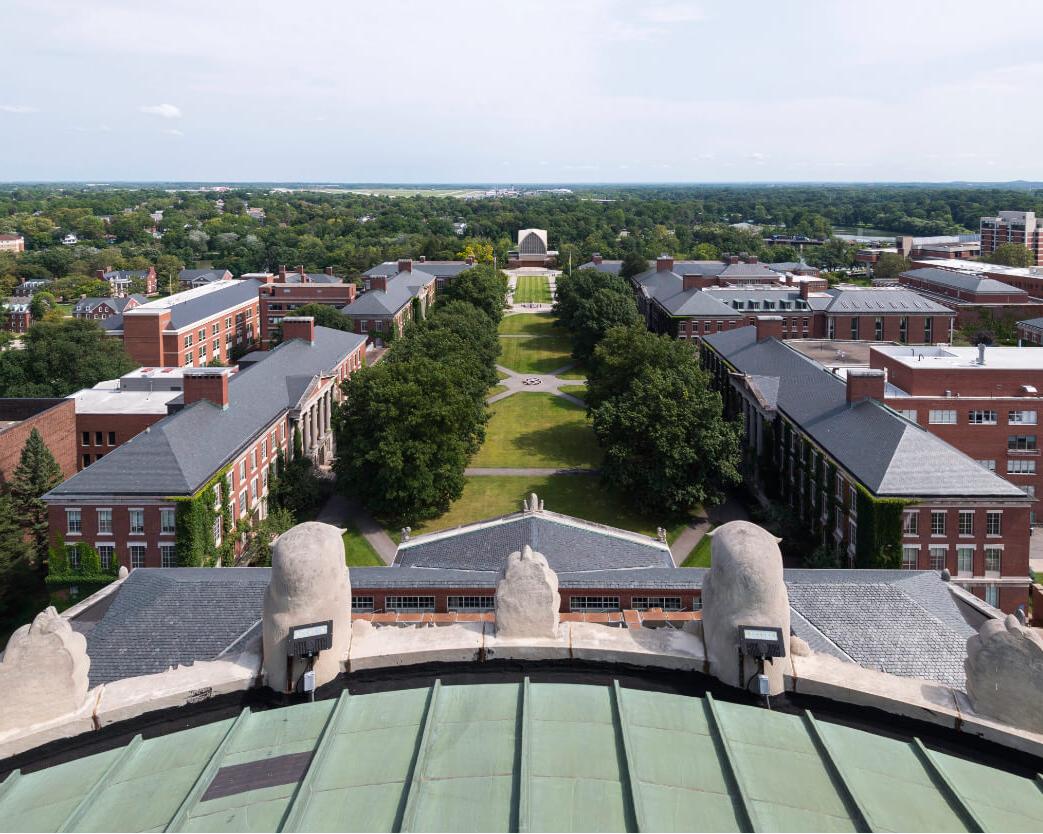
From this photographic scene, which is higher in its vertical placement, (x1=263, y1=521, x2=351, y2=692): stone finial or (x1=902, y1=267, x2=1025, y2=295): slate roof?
(x1=902, y1=267, x2=1025, y2=295): slate roof

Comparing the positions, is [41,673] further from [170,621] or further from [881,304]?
[881,304]

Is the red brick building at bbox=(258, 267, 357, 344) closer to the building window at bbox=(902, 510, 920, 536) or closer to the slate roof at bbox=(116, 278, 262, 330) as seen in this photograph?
the slate roof at bbox=(116, 278, 262, 330)

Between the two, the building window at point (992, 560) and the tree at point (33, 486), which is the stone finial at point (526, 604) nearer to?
the building window at point (992, 560)

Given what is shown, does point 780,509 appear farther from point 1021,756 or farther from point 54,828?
point 54,828

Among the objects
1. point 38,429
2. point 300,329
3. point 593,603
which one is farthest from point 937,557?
point 300,329

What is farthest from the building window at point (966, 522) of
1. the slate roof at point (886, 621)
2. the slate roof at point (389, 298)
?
the slate roof at point (389, 298)

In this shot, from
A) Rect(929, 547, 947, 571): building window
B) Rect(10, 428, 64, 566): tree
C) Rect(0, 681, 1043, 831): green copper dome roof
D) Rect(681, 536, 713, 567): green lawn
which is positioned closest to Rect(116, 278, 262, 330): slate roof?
Rect(10, 428, 64, 566): tree

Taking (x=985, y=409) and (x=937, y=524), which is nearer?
(x=937, y=524)

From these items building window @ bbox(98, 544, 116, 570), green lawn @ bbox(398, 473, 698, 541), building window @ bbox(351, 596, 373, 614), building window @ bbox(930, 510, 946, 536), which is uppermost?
building window @ bbox(930, 510, 946, 536)
